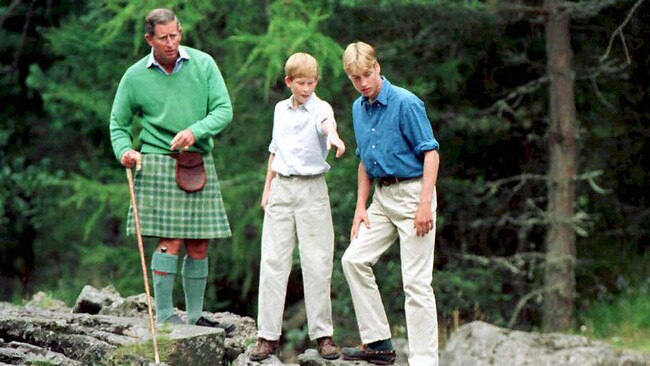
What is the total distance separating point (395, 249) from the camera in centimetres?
1266

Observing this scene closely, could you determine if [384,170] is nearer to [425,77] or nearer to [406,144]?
[406,144]

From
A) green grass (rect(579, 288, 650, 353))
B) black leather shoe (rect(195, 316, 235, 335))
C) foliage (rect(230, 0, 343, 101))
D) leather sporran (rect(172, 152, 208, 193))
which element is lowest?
green grass (rect(579, 288, 650, 353))

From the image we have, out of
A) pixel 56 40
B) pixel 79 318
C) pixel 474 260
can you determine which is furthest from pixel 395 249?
pixel 79 318

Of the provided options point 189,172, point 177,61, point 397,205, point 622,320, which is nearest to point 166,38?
point 177,61

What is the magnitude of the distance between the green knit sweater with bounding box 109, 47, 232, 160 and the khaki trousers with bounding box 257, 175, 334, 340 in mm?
530

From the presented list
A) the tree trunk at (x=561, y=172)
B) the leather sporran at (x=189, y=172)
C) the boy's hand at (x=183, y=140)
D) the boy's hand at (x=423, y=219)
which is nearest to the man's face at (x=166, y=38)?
the boy's hand at (x=183, y=140)

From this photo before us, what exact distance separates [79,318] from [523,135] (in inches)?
284

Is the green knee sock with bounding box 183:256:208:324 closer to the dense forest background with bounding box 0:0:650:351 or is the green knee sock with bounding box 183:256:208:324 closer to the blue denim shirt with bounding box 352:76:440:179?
the blue denim shirt with bounding box 352:76:440:179

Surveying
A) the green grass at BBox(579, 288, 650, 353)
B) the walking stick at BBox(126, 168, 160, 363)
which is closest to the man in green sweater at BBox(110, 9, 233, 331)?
the walking stick at BBox(126, 168, 160, 363)

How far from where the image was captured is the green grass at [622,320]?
1094 centimetres

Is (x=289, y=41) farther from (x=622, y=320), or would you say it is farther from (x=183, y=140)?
(x=183, y=140)

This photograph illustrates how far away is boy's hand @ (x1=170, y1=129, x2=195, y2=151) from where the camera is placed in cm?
601

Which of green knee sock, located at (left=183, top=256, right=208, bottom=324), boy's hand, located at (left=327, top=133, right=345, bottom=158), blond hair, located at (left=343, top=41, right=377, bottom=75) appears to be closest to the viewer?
boy's hand, located at (left=327, top=133, right=345, bottom=158)

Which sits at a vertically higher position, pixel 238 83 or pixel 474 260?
pixel 238 83
